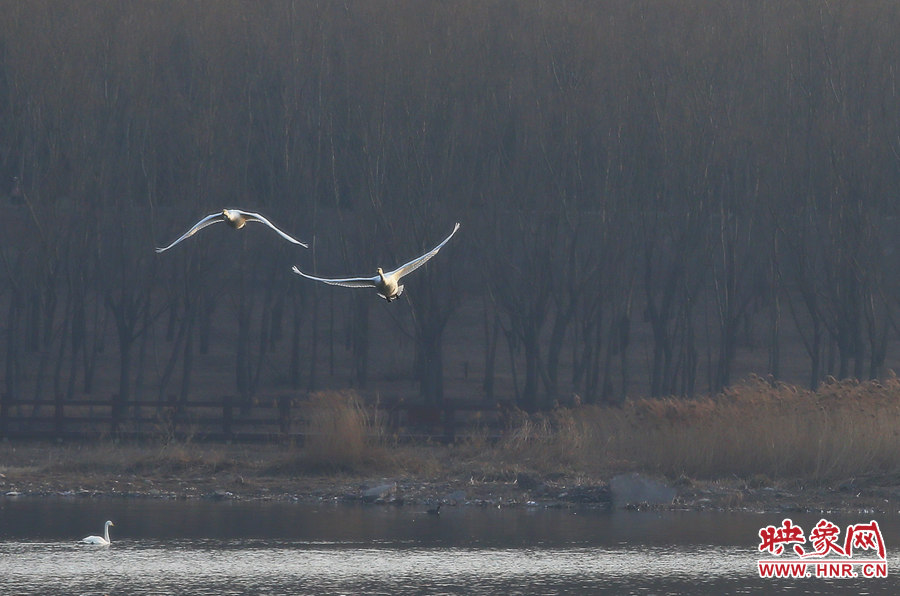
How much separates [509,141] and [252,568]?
89.3 ft

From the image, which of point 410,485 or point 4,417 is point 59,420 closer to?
point 4,417

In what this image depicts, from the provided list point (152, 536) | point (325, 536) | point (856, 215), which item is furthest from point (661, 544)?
point (856, 215)

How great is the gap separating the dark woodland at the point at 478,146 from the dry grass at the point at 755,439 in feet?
43.0

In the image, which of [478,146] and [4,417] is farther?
[478,146]

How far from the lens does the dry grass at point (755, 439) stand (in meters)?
25.0

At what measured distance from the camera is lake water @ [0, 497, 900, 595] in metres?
16.5

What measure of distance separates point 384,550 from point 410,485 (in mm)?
6456

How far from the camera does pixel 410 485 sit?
25250 millimetres

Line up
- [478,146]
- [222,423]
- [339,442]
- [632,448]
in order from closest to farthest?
[339,442], [632,448], [222,423], [478,146]

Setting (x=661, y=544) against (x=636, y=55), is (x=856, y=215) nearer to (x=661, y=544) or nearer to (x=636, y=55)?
(x=636, y=55)

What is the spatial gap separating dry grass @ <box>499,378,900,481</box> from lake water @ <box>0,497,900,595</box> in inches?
103

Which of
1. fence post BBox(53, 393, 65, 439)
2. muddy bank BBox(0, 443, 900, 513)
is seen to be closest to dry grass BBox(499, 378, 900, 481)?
muddy bank BBox(0, 443, 900, 513)

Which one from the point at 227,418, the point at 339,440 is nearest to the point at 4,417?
the point at 227,418

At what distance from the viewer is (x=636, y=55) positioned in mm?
42188
